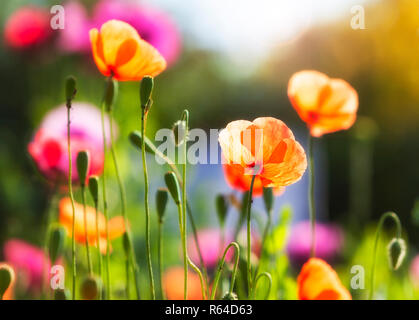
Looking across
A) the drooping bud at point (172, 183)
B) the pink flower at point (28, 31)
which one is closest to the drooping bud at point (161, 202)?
the drooping bud at point (172, 183)

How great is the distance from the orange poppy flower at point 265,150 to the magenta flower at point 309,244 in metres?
0.74

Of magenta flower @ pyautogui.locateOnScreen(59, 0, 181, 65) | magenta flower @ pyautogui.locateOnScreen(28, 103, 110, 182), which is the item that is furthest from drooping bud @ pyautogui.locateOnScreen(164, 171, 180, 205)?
magenta flower @ pyautogui.locateOnScreen(59, 0, 181, 65)

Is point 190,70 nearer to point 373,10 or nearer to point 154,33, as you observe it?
point 373,10

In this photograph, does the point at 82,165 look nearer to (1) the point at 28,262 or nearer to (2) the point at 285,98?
(1) the point at 28,262

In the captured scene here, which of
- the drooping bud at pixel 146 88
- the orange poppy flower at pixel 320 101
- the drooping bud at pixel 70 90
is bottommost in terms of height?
the drooping bud at pixel 146 88

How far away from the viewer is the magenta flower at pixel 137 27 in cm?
115

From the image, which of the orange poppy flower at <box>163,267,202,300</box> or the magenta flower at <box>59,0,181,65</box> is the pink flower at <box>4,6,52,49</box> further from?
the orange poppy flower at <box>163,267,202,300</box>

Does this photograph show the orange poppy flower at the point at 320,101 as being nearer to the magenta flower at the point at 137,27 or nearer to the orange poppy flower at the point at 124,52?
the orange poppy flower at the point at 124,52

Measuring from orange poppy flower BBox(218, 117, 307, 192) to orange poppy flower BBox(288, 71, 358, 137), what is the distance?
0.40 feet

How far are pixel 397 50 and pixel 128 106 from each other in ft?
4.10

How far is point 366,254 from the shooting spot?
0.98 metres

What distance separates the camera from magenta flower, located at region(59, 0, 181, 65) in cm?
115

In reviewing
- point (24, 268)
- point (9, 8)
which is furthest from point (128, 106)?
point (9, 8)

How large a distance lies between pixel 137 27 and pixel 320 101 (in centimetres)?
75
